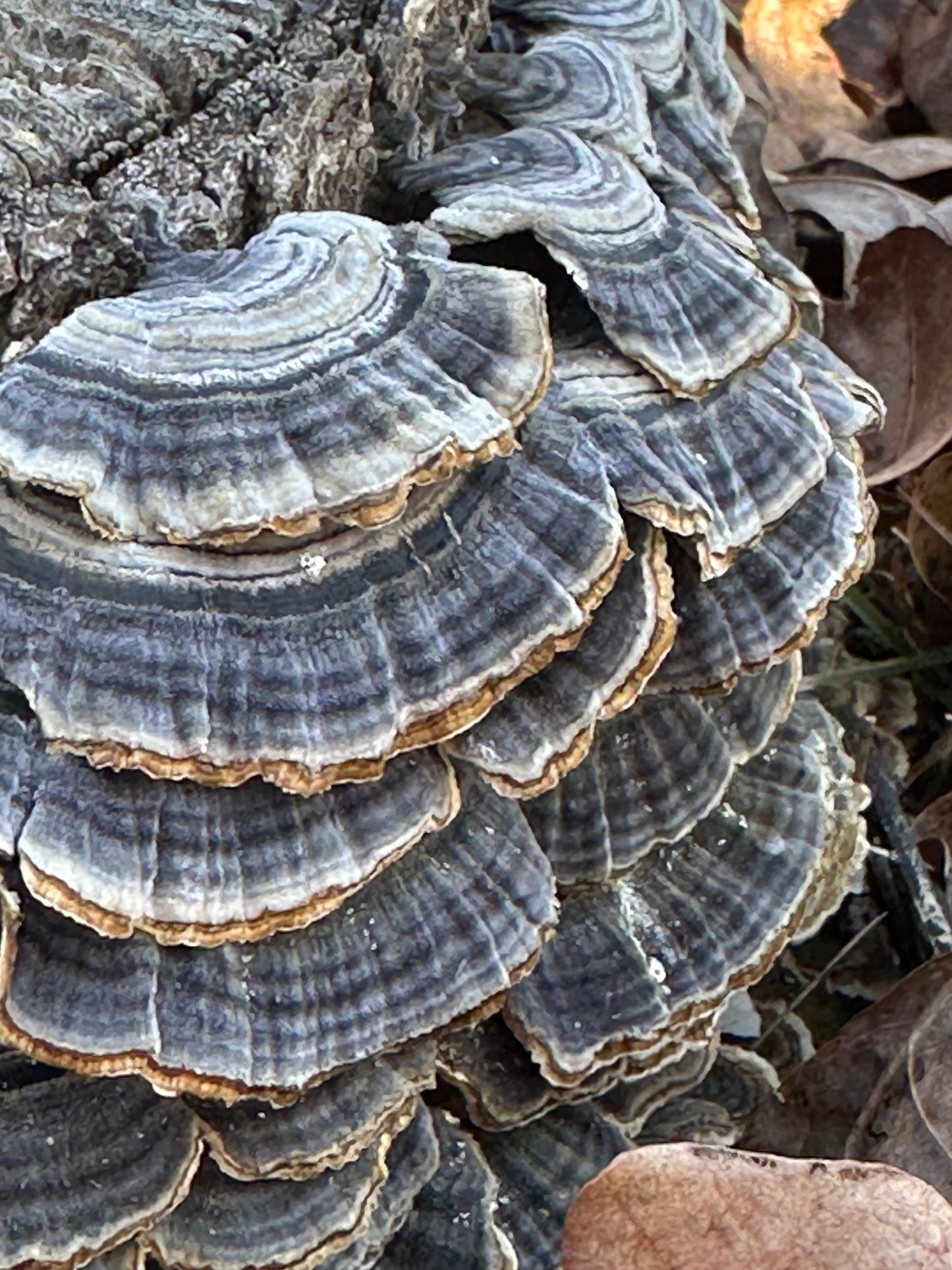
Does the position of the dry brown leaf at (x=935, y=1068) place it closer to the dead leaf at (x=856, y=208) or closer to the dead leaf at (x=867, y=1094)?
the dead leaf at (x=867, y=1094)

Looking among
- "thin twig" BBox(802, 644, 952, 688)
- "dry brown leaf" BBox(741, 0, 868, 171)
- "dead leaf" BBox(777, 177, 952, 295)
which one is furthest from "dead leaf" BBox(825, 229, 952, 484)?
"dry brown leaf" BBox(741, 0, 868, 171)

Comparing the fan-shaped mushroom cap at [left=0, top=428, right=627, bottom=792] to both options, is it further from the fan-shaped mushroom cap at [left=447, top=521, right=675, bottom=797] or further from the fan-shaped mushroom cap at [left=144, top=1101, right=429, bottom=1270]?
the fan-shaped mushroom cap at [left=144, top=1101, right=429, bottom=1270]

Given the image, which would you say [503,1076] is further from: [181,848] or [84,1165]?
[181,848]

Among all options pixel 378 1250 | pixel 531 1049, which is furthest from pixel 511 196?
pixel 378 1250

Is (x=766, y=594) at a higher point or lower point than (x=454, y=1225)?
higher

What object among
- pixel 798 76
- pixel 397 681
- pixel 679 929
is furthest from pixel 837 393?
pixel 798 76

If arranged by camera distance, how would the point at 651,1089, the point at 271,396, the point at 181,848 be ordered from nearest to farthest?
the point at 271,396 < the point at 181,848 < the point at 651,1089

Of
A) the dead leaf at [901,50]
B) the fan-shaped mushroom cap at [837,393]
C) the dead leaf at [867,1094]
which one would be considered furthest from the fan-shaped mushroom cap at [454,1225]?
the dead leaf at [901,50]
